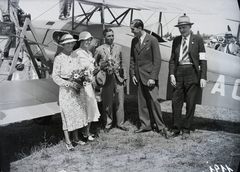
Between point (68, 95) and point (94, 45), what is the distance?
1.17 m

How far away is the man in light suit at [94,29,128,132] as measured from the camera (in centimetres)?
378

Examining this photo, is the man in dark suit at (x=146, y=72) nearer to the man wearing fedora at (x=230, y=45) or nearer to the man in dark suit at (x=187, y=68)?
the man in dark suit at (x=187, y=68)

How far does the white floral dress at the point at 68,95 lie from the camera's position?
3.18m

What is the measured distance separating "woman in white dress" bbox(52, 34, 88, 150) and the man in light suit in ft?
1.95

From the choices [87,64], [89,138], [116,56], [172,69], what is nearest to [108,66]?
[116,56]

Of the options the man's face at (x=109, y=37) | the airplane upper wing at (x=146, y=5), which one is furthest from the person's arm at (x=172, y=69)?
the man's face at (x=109, y=37)

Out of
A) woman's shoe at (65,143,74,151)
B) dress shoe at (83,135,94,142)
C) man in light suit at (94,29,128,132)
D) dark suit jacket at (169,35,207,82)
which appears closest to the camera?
woman's shoe at (65,143,74,151)

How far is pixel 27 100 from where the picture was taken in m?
3.30

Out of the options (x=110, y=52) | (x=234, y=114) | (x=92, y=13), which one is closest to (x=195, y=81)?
(x=234, y=114)

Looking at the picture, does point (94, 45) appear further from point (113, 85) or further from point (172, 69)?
point (172, 69)

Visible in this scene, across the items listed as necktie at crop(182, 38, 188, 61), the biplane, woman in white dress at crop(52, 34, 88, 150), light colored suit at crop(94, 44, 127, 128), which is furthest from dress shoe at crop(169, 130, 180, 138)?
woman in white dress at crop(52, 34, 88, 150)

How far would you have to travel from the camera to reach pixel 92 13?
4164 mm

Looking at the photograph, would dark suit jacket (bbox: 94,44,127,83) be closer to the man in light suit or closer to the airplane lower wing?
the man in light suit

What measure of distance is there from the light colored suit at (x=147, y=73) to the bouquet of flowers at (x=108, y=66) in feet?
0.85
